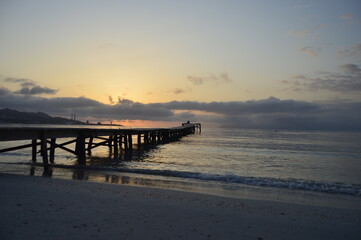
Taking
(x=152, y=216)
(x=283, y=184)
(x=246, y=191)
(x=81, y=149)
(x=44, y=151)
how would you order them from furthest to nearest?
(x=81, y=149)
(x=44, y=151)
(x=283, y=184)
(x=246, y=191)
(x=152, y=216)

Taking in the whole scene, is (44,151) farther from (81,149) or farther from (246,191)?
(246,191)

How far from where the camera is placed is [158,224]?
4.78 m

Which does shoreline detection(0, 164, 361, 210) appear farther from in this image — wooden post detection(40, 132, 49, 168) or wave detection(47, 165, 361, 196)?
wooden post detection(40, 132, 49, 168)

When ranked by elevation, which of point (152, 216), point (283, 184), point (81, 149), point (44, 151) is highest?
point (44, 151)

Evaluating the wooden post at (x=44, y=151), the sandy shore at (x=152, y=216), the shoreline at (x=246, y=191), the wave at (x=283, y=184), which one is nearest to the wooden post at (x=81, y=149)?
the wooden post at (x=44, y=151)

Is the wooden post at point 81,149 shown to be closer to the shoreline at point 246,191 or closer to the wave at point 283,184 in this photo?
the shoreline at point 246,191

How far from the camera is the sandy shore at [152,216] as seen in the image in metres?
4.33

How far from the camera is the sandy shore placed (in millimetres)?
4332

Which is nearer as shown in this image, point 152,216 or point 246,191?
point 152,216

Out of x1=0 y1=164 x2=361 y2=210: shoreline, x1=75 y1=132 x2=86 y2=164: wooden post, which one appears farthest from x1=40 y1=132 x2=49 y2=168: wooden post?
x1=75 y1=132 x2=86 y2=164: wooden post

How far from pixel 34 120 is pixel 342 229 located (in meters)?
111

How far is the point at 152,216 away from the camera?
524 centimetres

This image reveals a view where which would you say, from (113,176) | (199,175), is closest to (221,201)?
(199,175)

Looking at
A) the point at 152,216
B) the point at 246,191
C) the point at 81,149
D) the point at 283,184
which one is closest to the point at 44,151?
the point at 81,149
